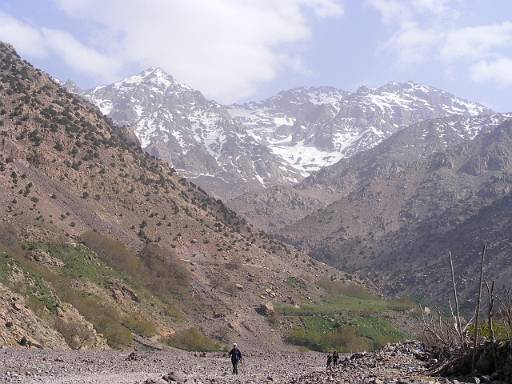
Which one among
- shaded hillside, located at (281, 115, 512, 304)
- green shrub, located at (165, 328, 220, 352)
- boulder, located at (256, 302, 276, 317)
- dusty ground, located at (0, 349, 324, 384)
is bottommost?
dusty ground, located at (0, 349, 324, 384)

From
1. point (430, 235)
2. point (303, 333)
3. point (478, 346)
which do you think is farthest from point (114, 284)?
point (430, 235)

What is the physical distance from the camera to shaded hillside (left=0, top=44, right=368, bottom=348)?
44281mm

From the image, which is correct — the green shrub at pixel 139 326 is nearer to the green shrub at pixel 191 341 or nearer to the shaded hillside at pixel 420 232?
the green shrub at pixel 191 341

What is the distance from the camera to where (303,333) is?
66125 mm

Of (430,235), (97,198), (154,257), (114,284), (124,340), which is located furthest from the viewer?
(430,235)

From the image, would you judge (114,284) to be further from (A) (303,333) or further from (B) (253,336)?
(A) (303,333)

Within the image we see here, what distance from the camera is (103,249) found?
62531 millimetres

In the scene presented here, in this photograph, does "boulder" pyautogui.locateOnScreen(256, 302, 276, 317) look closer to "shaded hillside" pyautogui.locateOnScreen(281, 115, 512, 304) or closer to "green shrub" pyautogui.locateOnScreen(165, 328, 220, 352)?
"green shrub" pyautogui.locateOnScreen(165, 328, 220, 352)

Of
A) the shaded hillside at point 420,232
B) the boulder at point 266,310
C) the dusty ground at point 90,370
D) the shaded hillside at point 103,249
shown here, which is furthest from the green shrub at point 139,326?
the shaded hillside at point 420,232

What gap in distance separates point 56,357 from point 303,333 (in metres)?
42.1

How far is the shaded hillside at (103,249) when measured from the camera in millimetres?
44281

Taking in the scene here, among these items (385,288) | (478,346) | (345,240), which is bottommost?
(478,346)

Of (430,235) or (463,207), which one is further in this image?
(463,207)

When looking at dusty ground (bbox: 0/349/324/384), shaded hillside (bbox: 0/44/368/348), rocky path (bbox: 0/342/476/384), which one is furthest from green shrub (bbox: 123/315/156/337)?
rocky path (bbox: 0/342/476/384)
